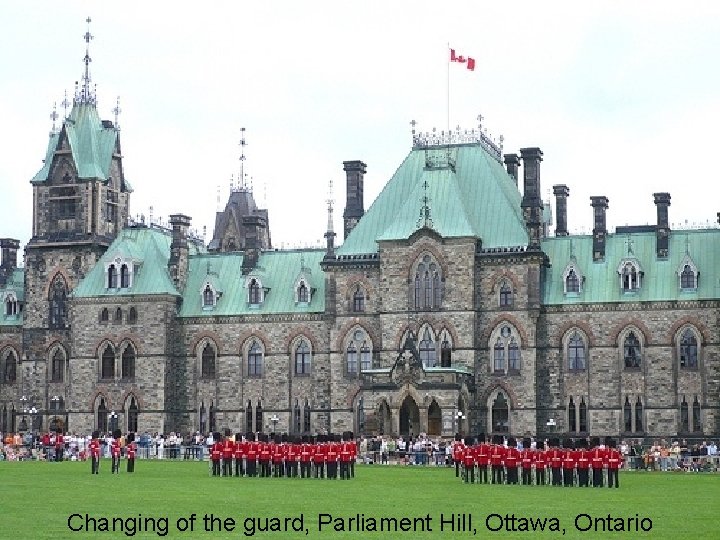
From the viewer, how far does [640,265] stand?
83.5 meters

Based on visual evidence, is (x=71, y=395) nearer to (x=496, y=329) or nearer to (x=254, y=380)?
(x=254, y=380)

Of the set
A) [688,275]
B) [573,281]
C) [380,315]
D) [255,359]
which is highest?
[688,275]

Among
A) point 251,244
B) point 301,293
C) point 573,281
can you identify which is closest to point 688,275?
point 573,281

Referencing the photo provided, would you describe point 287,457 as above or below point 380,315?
below

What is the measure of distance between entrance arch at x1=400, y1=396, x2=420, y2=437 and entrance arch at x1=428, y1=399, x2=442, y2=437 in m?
0.66

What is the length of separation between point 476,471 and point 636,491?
35.7 feet

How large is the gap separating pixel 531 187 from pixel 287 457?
33.9m

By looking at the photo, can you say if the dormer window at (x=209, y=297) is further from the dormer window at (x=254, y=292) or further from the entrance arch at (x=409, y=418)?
the entrance arch at (x=409, y=418)

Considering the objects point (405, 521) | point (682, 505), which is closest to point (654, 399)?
point (682, 505)

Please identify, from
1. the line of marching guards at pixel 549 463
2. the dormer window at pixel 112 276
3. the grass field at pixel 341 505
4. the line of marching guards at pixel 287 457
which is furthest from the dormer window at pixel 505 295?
the line of marching guards at pixel 549 463

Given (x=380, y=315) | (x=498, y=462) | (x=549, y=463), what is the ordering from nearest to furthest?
(x=549, y=463), (x=498, y=462), (x=380, y=315)

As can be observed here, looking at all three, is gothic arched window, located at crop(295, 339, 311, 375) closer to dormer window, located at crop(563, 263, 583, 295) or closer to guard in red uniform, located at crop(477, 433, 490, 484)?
dormer window, located at crop(563, 263, 583, 295)

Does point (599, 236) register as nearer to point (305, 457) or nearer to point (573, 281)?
point (573, 281)

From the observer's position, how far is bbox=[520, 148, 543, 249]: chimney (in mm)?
85625
